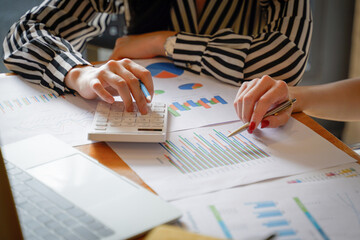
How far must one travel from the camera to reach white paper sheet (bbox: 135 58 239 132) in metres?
0.75

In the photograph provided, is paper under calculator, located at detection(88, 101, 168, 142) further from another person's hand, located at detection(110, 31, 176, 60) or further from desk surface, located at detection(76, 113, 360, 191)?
another person's hand, located at detection(110, 31, 176, 60)

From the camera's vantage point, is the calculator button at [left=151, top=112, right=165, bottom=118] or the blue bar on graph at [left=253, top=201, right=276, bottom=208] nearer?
the blue bar on graph at [left=253, top=201, right=276, bottom=208]

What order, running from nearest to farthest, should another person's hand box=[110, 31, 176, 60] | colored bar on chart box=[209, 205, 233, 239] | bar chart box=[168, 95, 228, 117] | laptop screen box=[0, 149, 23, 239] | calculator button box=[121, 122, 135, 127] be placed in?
laptop screen box=[0, 149, 23, 239] → colored bar on chart box=[209, 205, 233, 239] → calculator button box=[121, 122, 135, 127] → bar chart box=[168, 95, 228, 117] → another person's hand box=[110, 31, 176, 60]

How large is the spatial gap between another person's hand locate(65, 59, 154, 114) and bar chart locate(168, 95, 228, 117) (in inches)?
2.2

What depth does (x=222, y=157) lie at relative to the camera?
63 cm

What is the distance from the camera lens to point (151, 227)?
45cm

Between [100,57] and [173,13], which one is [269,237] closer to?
[173,13]

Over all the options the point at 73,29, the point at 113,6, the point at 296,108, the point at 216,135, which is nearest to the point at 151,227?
the point at 216,135

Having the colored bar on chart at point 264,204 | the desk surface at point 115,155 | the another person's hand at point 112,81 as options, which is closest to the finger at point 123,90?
the another person's hand at point 112,81

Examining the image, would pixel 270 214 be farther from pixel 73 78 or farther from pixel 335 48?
pixel 335 48

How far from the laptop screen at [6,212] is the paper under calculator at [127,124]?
30cm

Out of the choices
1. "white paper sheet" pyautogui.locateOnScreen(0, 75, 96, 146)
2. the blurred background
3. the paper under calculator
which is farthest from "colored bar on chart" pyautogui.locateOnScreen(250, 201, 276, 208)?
the blurred background

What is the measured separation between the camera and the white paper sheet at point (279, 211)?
0.47m

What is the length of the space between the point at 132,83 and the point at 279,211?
38 cm
